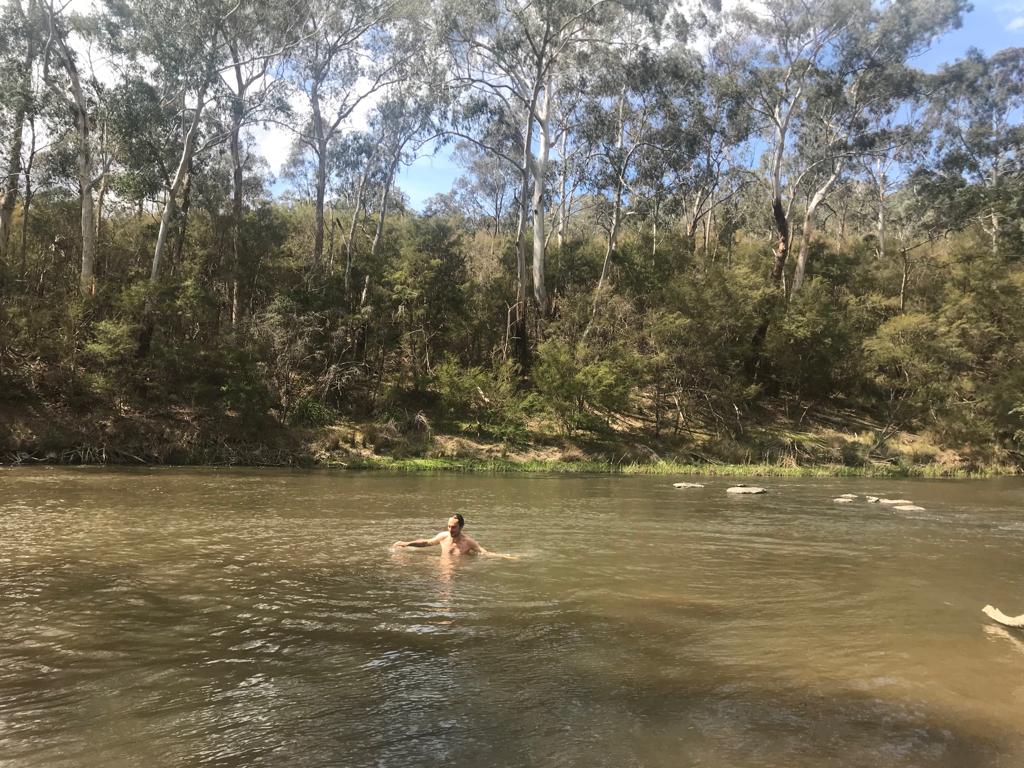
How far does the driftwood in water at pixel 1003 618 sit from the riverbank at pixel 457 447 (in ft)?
59.6

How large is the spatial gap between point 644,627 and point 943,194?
42.5m

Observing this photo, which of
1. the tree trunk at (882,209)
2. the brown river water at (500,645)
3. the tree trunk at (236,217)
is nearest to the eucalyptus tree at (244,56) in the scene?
the tree trunk at (236,217)

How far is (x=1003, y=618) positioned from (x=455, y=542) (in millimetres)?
6607

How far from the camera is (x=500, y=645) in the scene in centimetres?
612

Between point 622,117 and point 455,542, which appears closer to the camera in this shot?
point 455,542

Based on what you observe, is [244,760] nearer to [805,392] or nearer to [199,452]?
[199,452]

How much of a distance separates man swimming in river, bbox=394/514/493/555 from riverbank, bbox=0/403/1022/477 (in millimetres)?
13662

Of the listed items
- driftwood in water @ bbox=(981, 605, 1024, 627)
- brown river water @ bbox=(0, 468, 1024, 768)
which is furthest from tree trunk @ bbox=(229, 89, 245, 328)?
driftwood in water @ bbox=(981, 605, 1024, 627)

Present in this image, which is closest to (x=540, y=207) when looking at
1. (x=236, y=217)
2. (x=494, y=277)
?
(x=494, y=277)

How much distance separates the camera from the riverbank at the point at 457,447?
2244 centimetres

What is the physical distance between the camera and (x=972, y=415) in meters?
29.9

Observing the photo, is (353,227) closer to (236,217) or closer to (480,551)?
(236,217)

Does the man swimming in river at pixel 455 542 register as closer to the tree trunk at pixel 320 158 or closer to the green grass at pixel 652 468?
the green grass at pixel 652 468

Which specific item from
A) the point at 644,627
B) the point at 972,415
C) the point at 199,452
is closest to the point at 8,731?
the point at 644,627
